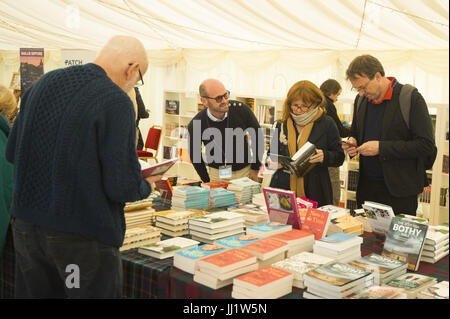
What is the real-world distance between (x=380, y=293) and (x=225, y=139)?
2.36m

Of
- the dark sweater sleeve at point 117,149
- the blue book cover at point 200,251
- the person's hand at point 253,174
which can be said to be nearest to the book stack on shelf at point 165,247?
the blue book cover at point 200,251

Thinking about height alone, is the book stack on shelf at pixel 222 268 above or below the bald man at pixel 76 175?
below

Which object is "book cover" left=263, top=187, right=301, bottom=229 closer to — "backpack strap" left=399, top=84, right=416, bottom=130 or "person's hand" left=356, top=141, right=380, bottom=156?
"person's hand" left=356, top=141, right=380, bottom=156

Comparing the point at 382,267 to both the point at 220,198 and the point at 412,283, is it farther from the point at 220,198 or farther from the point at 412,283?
the point at 220,198

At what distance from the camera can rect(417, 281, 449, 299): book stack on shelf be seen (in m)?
1.64

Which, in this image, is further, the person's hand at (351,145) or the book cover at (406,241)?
the person's hand at (351,145)

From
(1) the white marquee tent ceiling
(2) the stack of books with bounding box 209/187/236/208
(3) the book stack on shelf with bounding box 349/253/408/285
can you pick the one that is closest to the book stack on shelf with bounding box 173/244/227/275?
(3) the book stack on shelf with bounding box 349/253/408/285

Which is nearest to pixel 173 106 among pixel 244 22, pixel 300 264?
pixel 244 22

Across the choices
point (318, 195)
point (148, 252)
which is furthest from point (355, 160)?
point (148, 252)

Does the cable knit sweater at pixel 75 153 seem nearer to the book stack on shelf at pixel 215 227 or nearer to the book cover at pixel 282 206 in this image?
the book stack on shelf at pixel 215 227

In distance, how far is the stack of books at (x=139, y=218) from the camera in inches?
97.0

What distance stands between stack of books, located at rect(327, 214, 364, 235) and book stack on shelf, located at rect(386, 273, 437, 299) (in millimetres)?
549

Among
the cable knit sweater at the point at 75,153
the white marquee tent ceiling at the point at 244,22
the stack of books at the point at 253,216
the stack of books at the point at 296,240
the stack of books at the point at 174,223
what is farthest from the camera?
the white marquee tent ceiling at the point at 244,22

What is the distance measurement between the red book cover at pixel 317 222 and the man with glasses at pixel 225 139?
56.9 inches
